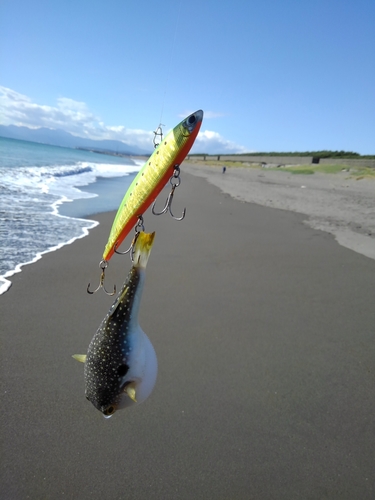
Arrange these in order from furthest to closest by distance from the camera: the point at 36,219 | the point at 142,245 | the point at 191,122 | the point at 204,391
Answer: the point at 36,219
the point at 204,391
the point at 142,245
the point at 191,122

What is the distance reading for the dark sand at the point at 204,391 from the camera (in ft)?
8.20

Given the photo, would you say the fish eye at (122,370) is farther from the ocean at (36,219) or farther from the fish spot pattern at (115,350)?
the ocean at (36,219)

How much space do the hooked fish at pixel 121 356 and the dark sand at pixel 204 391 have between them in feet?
4.36

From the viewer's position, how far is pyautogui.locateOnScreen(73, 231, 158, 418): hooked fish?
4.97 feet

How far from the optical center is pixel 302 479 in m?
2.55

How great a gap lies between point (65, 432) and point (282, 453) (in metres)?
1.76

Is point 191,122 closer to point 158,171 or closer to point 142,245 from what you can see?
point 158,171

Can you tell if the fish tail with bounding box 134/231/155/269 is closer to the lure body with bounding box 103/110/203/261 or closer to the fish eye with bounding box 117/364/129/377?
the lure body with bounding box 103/110/203/261

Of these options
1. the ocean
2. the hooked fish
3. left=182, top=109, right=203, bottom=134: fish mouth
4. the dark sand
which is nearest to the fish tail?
the hooked fish

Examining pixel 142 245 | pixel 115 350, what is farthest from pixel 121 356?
pixel 142 245

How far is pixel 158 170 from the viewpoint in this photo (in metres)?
1.36

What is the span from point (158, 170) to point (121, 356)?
828 millimetres

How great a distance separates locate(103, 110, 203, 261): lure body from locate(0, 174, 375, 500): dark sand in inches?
78.9

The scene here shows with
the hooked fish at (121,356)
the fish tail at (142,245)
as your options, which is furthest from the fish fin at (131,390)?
the fish tail at (142,245)
